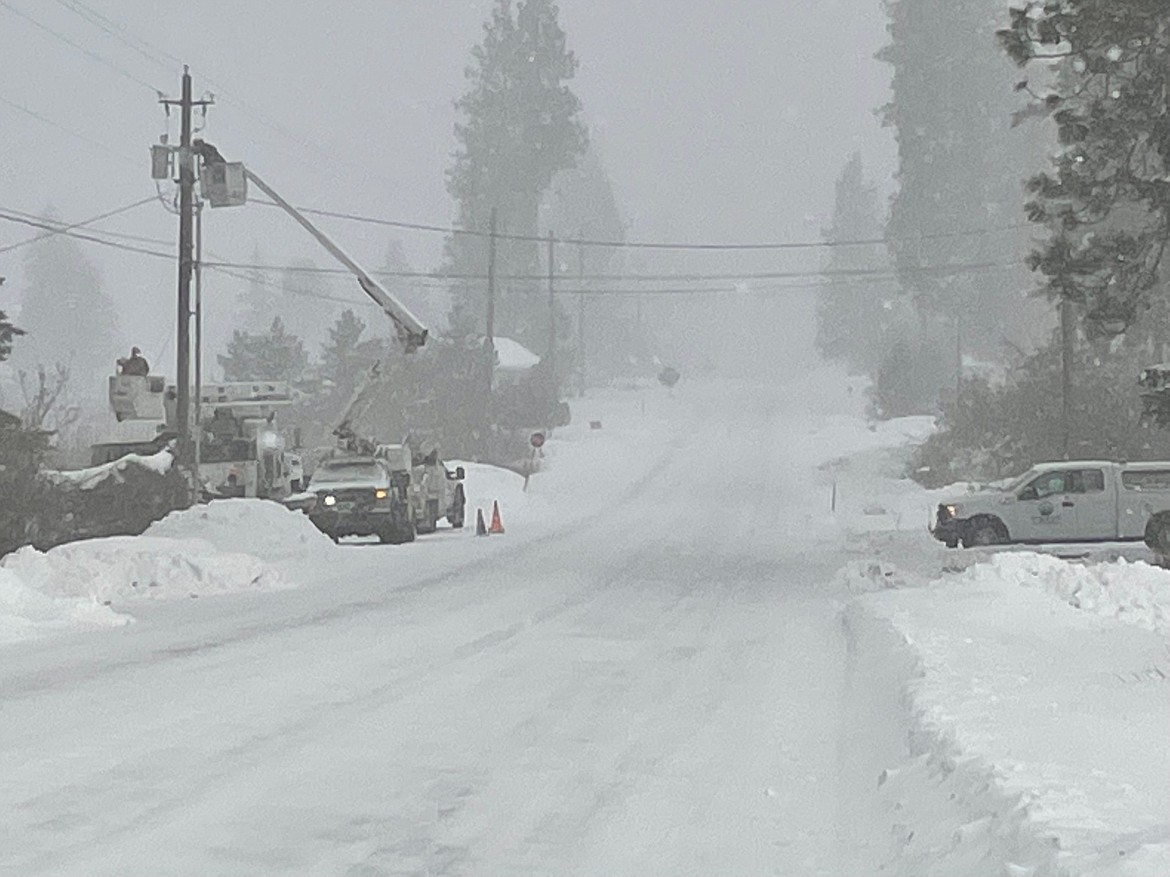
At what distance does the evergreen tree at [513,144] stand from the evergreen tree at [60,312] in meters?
42.4

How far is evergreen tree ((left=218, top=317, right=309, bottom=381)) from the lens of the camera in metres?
70.1

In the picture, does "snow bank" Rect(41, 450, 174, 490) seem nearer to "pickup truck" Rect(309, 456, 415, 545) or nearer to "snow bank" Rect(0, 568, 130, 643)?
"pickup truck" Rect(309, 456, 415, 545)

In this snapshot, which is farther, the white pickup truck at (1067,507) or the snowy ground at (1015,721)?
the white pickup truck at (1067,507)

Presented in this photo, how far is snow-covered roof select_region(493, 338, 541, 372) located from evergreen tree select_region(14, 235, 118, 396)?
4673 centimetres

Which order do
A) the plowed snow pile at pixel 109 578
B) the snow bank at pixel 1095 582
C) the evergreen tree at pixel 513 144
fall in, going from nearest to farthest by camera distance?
the plowed snow pile at pixel 109 578, the snow bank at pixel 1095 582, the evergreen tree at pixel 513 144

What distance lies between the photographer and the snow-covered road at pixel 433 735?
7.91 meters

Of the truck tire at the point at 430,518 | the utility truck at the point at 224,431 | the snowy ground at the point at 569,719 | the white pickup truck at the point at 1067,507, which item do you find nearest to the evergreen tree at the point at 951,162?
the truck tire at the point at 430,518

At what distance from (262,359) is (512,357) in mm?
18694

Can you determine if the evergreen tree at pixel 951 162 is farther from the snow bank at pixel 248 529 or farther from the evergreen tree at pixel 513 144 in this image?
the snow bank at pixel 248 529

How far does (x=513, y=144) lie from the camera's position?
91.7 meters

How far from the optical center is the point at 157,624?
58.7ft

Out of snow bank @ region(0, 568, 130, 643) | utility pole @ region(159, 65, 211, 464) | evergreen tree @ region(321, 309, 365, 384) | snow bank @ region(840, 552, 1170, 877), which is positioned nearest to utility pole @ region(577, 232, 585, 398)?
evergreen tree @ region(321, 309, 365, 384)

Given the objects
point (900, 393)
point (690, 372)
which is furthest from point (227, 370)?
point (690, 372)

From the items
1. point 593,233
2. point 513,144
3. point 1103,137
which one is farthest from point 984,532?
point 593,233
